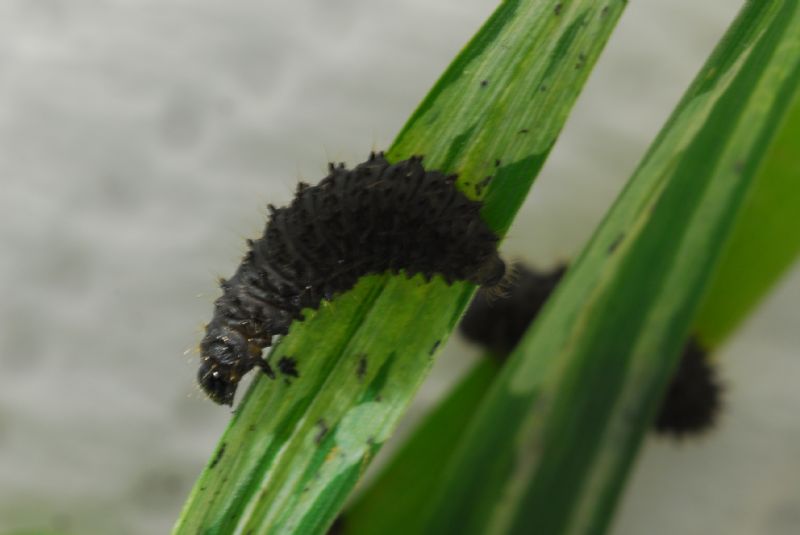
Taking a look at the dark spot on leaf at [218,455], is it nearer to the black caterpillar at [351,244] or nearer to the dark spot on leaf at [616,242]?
the black caterpillar at [351,244]

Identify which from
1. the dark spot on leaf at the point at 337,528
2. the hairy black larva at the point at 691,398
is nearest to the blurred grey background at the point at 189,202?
the hairy black larva at the point at 691,398

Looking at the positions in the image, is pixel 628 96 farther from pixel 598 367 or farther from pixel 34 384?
pixel 34 384

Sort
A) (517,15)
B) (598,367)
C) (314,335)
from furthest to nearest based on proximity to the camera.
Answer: (314,335), (517,15), (598,367)

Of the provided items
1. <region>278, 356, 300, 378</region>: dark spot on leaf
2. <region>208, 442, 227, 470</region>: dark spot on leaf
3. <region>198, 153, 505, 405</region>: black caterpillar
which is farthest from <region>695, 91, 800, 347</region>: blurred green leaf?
<region>208, 442, 227, 470</region>: dark spot on leaf

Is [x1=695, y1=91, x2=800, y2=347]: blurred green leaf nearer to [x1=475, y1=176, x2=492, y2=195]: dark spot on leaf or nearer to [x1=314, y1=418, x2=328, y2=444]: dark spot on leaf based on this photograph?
[x1=475, y1=176, x2=492, y2=195]: dark spot on leaf

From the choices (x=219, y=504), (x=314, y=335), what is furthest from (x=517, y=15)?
(x=219, y=504)

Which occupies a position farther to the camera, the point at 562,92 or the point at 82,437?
the point at 82,437
